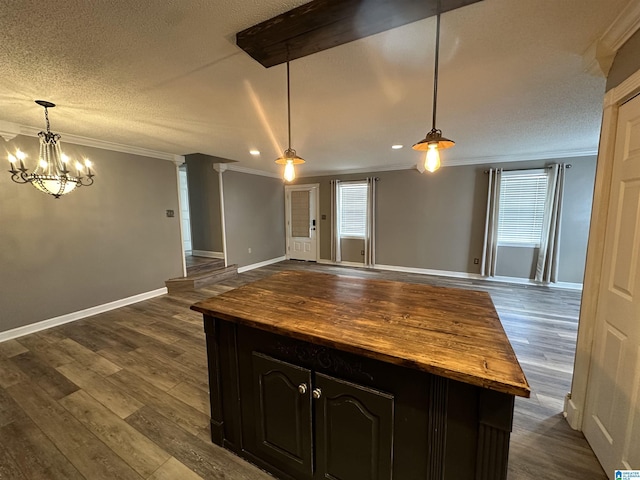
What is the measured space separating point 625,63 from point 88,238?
5.42m

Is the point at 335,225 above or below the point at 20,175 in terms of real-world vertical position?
below

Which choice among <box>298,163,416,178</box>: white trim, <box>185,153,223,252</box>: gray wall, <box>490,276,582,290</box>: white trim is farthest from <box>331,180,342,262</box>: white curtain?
<box>490,276,582,290</box>: white trim

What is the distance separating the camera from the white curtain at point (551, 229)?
4.39 meters

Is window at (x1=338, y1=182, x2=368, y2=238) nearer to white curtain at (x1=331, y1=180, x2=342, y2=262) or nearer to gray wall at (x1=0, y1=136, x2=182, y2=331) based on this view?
white curtain at (x1=331, y1=180, x2=342, y2=262)

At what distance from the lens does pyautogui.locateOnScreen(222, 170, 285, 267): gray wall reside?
18.4 ft

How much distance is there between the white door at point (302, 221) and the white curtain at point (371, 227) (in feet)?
4.72

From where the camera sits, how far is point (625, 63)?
145cm

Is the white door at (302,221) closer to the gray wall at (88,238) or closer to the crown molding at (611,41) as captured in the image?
the gray wall at (88,238)

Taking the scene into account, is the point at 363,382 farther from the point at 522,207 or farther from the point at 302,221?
the point at 302,221

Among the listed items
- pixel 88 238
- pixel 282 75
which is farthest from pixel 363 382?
pixel 88 238

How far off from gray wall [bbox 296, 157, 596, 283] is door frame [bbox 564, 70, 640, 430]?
11.9 feet

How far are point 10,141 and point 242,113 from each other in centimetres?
270

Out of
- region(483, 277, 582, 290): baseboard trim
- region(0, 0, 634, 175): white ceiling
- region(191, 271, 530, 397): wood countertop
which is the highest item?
region(0, 0, 634, 175): white ceiling

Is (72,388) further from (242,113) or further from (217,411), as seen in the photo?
(242,113)
